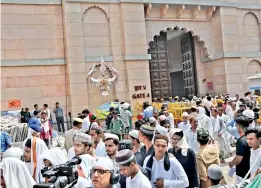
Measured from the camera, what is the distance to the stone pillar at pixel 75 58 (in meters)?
14.7

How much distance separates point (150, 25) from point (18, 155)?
47.0ft

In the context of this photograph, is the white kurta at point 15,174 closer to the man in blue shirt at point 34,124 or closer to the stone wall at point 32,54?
the man in blue shirt at point 34,124

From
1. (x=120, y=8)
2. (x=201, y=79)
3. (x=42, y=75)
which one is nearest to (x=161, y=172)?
(x=42, y=75)

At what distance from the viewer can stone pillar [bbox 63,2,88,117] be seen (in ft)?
48.2

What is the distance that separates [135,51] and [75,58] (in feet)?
9.92

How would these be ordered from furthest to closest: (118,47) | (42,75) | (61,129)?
(118,47) < (42,75) < (61,129)

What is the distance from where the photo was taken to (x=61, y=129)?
44.4ft

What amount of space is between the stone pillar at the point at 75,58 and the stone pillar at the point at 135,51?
7.15 ft

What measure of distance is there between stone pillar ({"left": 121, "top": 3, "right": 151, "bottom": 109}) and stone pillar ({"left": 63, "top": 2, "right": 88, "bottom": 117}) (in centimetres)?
218

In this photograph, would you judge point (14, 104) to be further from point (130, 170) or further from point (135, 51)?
point (130, 170)

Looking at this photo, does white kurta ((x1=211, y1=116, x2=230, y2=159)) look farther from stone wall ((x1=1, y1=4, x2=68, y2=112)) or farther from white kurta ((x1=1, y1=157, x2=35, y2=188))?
stone wall ((x1=1, y1=4, x2=68, y2=112))

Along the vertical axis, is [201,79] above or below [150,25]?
below

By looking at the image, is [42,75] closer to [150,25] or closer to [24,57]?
[24,57]

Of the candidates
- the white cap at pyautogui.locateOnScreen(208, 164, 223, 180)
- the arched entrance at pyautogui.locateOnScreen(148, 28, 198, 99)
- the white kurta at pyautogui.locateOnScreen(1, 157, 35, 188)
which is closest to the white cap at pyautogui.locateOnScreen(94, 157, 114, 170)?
the white kurta at pyautogui.locateOnScreen(1, 157, 35, 188)
